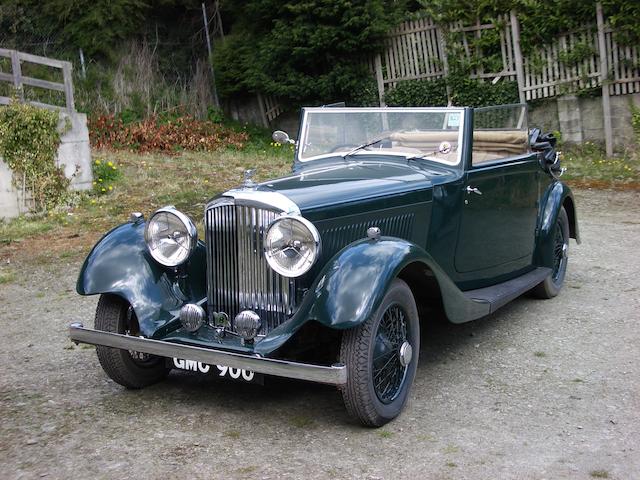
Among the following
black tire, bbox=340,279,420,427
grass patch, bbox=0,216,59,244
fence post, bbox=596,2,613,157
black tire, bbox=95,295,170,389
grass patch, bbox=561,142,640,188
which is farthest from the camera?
fence post, bbox=596,2,613,157

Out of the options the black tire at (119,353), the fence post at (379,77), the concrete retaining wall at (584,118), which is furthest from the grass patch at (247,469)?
the fence post at (379,77)

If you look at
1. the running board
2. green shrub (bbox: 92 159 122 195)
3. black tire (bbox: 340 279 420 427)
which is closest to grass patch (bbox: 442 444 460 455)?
black tire (bbox: 340 279 420 427)

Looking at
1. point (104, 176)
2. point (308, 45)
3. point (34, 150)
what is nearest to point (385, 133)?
point (34, 150)

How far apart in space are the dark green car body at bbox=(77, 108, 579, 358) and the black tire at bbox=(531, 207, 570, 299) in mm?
437

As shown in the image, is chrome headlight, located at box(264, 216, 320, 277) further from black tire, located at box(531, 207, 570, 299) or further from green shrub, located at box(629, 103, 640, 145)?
green shrub, located at box(629, 103, 640, 145)

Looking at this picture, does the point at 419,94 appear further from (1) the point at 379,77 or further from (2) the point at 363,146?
(2) the point at 363,146

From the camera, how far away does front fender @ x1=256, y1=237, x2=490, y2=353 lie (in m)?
3.82

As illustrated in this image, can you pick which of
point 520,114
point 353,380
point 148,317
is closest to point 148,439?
point 148,317

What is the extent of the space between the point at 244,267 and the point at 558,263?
11.2ft

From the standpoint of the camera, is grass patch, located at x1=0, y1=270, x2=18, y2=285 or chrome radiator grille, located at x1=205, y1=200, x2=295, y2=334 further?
grass patch, located at x1=0, y1=270, x2=18, y2=285

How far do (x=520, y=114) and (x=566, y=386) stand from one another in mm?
2634

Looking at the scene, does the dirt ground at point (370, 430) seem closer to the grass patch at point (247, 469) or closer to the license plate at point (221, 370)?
the grass patch at point (247, 469)

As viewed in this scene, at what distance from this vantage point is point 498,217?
572 centimetres

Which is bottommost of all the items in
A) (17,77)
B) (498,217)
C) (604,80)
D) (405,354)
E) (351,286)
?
(405,354)
